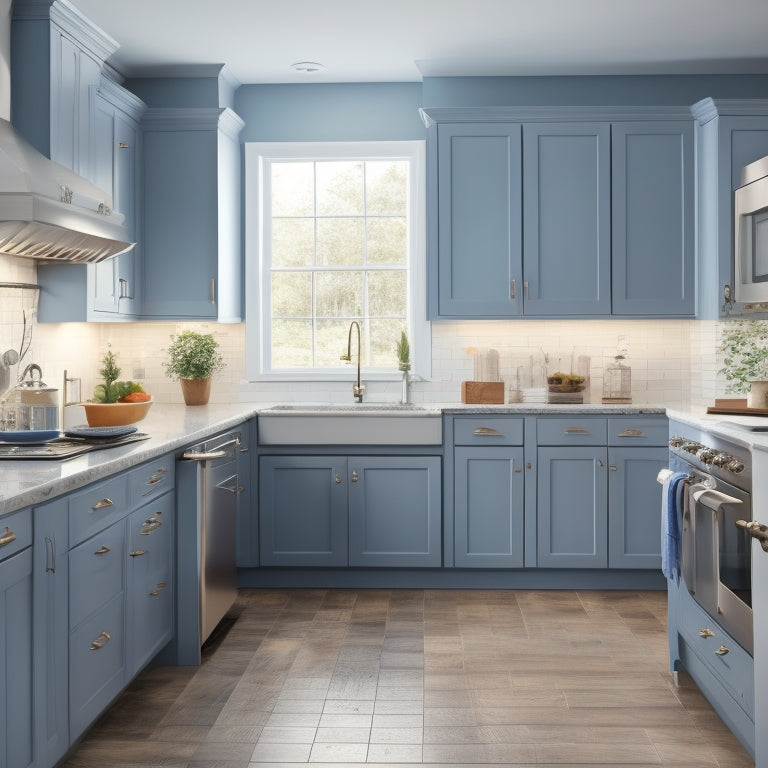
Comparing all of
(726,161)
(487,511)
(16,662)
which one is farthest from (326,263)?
(16,662)

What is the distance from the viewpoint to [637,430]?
477cm

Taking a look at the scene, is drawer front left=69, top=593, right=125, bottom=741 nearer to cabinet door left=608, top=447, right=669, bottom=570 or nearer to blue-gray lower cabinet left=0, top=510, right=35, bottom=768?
blue-gray lower cabinet left=0, top=510, right=35, bottom=768

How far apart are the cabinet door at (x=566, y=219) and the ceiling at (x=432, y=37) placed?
0.42 metres

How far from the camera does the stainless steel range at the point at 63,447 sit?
2.88 m

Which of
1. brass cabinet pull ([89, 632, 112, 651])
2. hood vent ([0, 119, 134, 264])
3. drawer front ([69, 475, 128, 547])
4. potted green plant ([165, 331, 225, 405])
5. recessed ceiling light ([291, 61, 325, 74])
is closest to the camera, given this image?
drawer front ([69, 475, 128, 547])

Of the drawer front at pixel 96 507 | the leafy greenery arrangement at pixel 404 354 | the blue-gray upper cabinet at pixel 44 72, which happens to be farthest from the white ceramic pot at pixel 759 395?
the blue-gray upper cabinet at pixel 44 72

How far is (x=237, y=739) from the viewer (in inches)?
116

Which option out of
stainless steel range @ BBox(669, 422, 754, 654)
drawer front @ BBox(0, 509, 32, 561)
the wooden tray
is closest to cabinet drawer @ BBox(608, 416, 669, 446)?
the wooden tray

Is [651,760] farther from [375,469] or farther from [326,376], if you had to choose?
[326,376]

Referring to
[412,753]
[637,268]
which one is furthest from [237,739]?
[637,268]

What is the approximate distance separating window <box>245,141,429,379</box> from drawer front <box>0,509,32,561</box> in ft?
10.3

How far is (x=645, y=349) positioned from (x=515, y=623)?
1929 millimetres

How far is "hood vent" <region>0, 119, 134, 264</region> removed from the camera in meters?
3.03

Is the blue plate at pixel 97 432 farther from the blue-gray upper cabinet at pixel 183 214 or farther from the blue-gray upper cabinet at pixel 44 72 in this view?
the blue-gray upper cabinet at pixel 183 214
